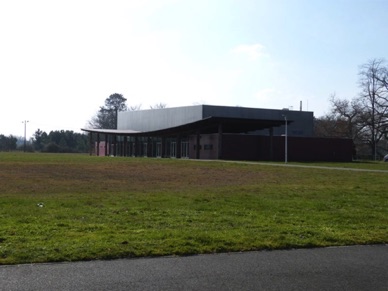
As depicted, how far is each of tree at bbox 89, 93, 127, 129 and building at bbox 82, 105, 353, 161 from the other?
61490mm

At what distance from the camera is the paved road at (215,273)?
18.4 ft

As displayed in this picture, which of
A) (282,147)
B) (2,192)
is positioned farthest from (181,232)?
(282,147)

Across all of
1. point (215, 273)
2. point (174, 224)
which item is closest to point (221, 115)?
point (174, 224)

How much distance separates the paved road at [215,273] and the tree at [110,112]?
460 ft

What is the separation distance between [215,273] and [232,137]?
5505 centimetres

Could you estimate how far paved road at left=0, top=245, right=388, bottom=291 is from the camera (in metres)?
5.61

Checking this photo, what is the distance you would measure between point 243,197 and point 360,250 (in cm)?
708

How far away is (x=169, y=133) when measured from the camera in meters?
69.8

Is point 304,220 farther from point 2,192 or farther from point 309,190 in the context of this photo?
point 2,192

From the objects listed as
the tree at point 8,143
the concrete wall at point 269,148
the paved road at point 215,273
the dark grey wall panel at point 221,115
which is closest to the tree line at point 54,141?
the tree at point 8,143

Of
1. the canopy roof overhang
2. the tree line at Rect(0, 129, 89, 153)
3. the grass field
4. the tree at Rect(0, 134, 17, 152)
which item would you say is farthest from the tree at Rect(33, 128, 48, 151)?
the grass field

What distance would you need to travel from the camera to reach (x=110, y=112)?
488 ft

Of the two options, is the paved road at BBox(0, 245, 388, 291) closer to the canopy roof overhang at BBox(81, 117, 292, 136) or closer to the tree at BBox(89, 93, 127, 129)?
the canopy roof overhang at BBox(81, 117, 292, 136)

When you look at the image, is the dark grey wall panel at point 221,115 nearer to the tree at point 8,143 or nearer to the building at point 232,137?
the building at point 232,137
